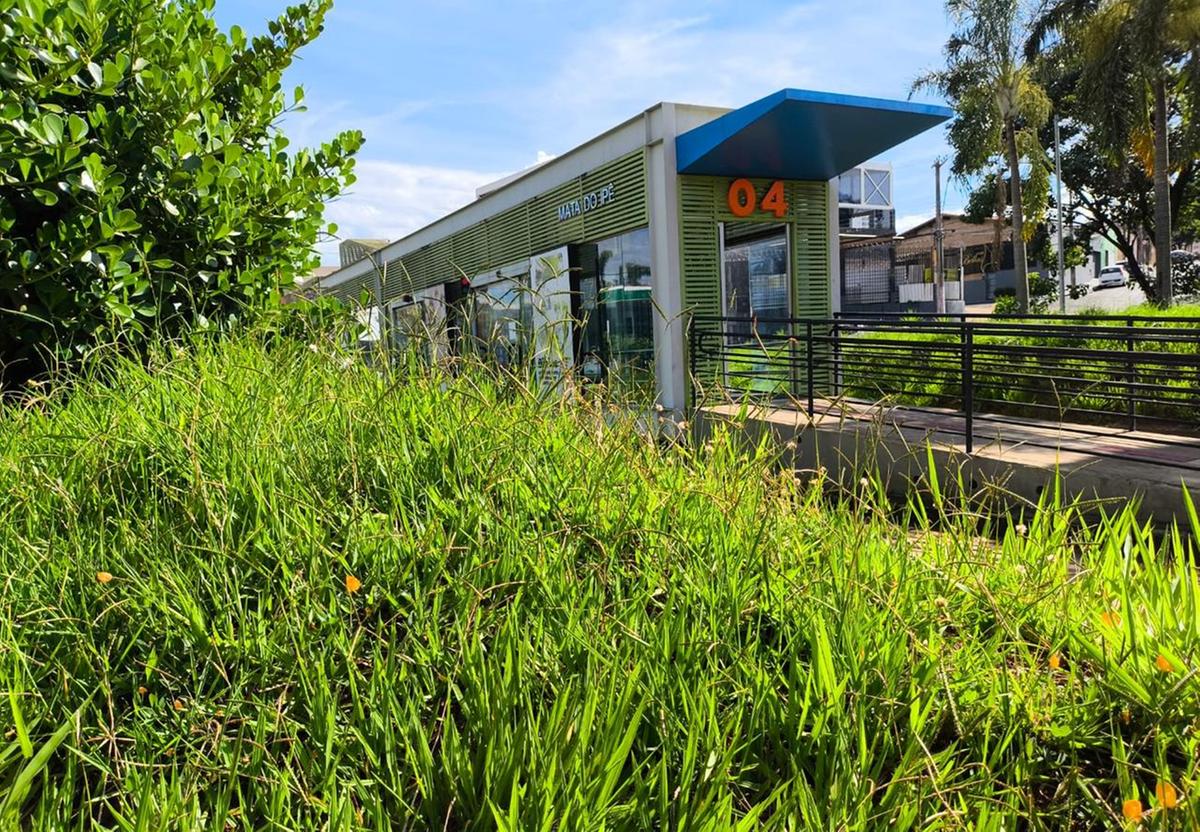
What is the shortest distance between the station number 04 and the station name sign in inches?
68.8

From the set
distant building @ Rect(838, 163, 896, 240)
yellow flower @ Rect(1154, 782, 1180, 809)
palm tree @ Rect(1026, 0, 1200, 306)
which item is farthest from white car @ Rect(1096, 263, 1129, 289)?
yellow flower @ Rect(1154, 782, 1180, 809)

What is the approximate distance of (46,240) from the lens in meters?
3.64

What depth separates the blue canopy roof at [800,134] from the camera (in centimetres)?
923

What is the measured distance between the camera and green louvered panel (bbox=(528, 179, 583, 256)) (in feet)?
41.9

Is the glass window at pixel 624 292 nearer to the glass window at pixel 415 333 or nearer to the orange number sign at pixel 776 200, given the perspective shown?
the orange number sign at pixel 776 200

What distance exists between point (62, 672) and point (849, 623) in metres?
1.70

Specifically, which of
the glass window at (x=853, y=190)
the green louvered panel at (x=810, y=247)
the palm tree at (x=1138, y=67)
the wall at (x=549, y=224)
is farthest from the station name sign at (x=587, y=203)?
the glass window at (x=853, y=190)

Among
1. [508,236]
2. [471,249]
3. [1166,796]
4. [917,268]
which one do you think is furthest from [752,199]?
[917,268]

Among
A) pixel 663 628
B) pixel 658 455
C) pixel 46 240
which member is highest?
pixel 46 240

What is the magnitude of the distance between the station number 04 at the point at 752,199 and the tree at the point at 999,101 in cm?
1474

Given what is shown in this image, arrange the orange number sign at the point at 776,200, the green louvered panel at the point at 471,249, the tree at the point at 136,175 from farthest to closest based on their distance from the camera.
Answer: the green louvered panel at the point at 471,249 → the orange number sign at the point at 776,200 → the tree at the point at 136,175

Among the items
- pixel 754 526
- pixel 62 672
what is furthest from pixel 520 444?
pixel 62 672

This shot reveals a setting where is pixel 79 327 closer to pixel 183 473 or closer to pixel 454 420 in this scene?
pixel 183 473

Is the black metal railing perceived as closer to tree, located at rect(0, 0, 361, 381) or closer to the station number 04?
the station number 04
